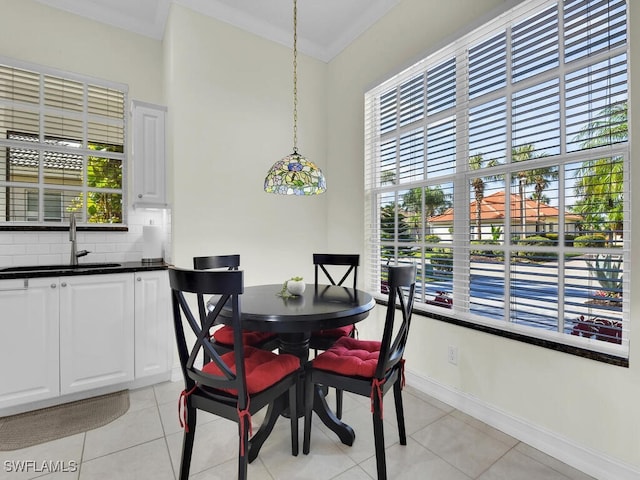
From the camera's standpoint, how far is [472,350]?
221 cm

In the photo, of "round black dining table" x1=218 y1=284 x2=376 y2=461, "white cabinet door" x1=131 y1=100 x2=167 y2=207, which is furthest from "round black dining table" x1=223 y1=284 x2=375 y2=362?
"white cabinet door" x1=131 y1=100 x2=167 y2=207

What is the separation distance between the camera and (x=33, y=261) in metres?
2.76

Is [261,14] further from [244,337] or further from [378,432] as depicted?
[378,432]

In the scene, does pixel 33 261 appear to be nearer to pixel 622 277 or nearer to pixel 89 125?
pixel 89 125

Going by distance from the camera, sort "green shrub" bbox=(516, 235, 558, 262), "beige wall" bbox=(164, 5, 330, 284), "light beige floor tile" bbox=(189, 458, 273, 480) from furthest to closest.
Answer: "beige wall" bbox=(164, 5, 330, 284) → "green shrub" bbox=(516, 235, 558, 262) → "light beige floor tile" bbox=(189, 458, 273, 480)

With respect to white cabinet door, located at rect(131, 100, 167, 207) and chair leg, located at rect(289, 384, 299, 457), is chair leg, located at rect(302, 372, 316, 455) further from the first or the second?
white cabinet door, located at rect(131, 100, 167, 207)

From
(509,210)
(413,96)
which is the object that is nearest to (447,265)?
(509,210)

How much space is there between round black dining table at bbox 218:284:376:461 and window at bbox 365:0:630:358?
0.83 m

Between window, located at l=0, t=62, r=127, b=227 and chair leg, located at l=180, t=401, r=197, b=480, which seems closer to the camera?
chair leg, located at l=180, t=401, r=197, b=480

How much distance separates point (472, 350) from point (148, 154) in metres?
2.97

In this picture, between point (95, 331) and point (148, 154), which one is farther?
point (148, 154)

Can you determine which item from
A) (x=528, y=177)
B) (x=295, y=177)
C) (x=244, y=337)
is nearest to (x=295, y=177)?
(x=295, y=177)

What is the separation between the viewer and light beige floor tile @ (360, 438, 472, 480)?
1655mm

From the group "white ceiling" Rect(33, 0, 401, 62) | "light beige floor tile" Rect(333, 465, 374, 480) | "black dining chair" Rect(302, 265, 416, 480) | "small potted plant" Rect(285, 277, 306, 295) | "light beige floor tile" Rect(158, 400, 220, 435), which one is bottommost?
"light beige floor tile" Rect(158, 400, 220, 435)
